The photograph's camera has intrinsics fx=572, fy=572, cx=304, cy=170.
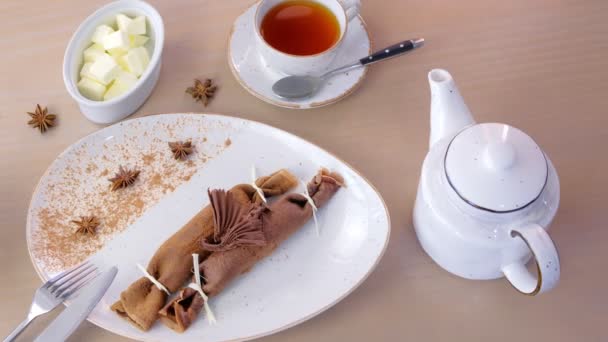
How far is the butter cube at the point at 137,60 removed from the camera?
3.53 ft

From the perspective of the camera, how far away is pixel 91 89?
1.06 meters

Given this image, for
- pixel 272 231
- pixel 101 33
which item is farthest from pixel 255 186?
pixel 101 33

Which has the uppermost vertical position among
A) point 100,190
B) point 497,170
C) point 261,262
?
point 497,170

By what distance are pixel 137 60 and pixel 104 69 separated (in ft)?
0.21

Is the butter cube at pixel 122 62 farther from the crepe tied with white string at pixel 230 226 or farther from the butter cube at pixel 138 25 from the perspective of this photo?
the crepe tied with white string at pixel 230 226

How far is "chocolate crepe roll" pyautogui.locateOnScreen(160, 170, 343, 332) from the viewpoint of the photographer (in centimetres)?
90

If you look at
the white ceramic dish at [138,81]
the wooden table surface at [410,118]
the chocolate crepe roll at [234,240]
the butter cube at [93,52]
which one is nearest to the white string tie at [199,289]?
the chocolate crepe roll at [234,240]

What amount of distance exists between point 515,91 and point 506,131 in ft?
1.23

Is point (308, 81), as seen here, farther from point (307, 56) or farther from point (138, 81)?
point (138, 81)

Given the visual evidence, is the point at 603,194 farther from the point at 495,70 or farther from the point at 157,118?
the point at 157,118

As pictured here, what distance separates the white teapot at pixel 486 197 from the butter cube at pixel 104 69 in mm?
580

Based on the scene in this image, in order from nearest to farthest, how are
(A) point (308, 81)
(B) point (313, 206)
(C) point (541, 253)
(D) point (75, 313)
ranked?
1. (C) point (541, 253)
2. (D) point (75, 313)
3. (B) point (313, 206)
4. (A) point (308, 81)

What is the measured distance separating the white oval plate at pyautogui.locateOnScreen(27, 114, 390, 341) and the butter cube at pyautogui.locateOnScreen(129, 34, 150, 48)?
0.16 meters

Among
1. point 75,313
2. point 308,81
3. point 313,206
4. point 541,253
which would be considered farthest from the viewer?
point 308,81
